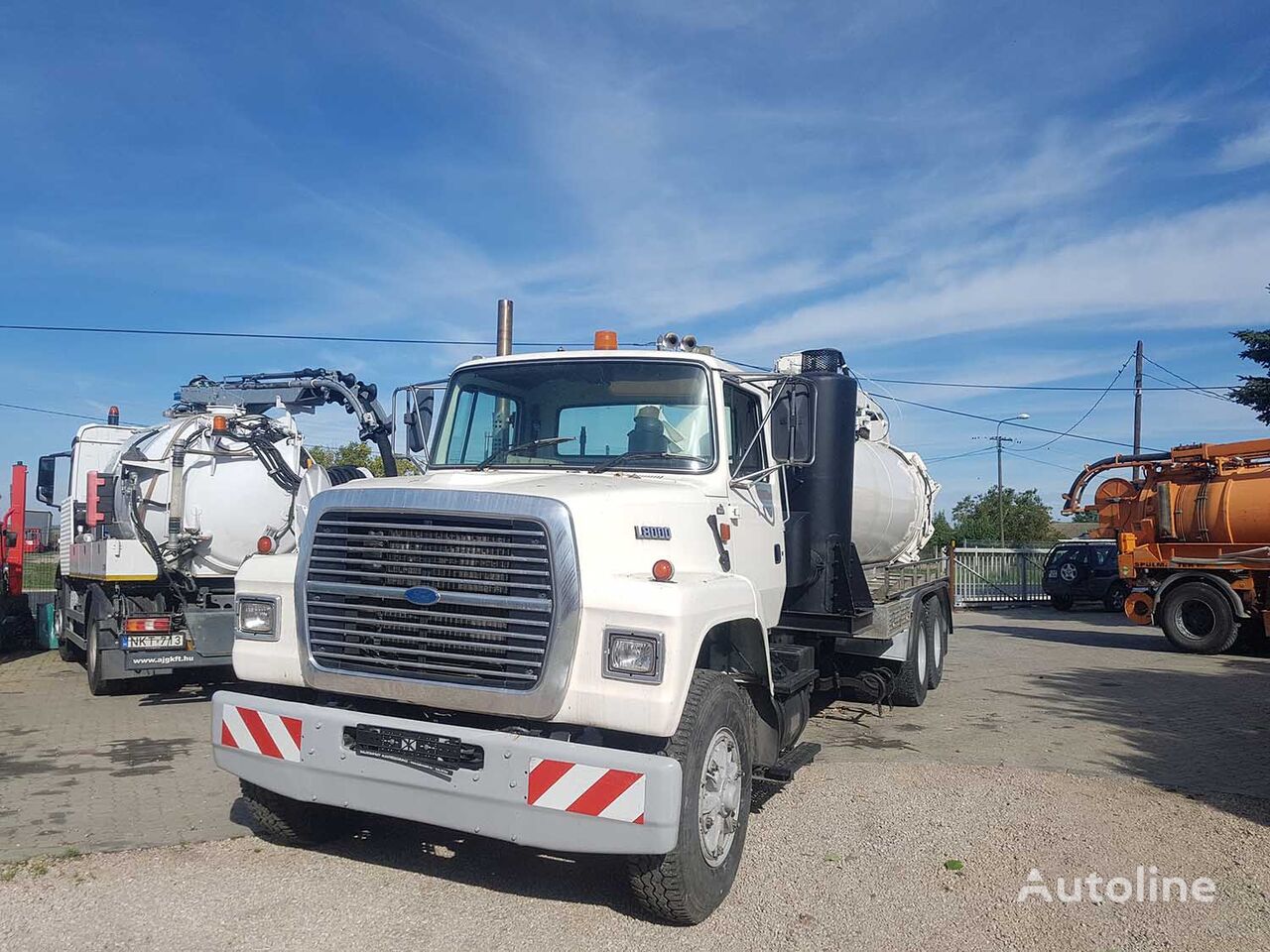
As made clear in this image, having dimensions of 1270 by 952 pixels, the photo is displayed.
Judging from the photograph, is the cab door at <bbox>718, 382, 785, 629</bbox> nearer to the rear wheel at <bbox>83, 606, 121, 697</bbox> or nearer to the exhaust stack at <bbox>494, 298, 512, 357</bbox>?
the exhaust stack at <bbox>494, 298, 512, 357</bbox>

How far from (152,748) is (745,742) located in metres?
5.34

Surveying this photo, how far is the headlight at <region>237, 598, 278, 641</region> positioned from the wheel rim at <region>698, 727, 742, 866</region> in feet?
7.31

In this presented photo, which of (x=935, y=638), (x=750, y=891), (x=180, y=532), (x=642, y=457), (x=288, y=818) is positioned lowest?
(x=750, y=891)

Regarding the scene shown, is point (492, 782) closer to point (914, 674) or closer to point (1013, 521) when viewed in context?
point (914, 674)

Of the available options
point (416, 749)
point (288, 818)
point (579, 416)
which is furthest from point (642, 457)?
point (288, 818)

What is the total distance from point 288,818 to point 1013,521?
5049 cm

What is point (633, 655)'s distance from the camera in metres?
4.12

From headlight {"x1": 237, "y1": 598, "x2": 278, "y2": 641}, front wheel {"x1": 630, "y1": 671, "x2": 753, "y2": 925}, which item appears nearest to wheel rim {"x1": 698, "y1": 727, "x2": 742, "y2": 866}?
front wheel {"x1": 630, "y1": 671, "x2": 753, "y2": 925}

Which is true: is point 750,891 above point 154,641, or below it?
below

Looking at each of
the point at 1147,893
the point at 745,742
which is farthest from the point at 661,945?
the point at 1147,893

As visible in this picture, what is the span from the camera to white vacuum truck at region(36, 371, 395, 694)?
379 inches

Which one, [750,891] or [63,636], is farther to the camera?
[63,636]

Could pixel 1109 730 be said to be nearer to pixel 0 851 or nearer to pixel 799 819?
pixel 799 819

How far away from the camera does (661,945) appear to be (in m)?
4.25
